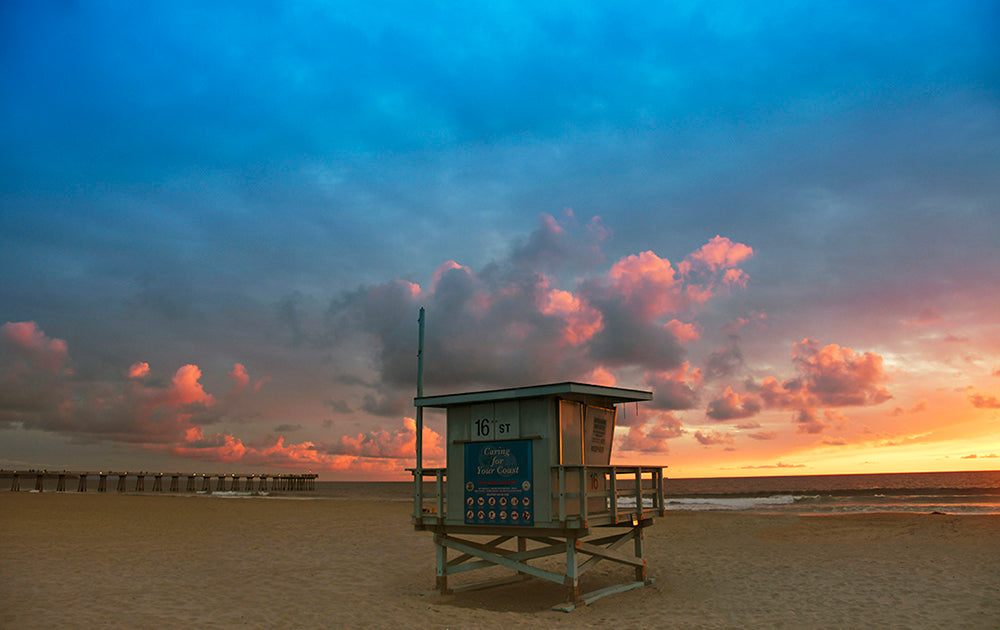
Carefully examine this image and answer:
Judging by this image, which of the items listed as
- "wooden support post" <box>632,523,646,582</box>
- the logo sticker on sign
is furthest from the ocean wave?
the logo sticker on sign

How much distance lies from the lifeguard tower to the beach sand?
102 centimetres

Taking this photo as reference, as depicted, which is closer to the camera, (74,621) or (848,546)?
(74,621)

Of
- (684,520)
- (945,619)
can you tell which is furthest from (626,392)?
(684,520)

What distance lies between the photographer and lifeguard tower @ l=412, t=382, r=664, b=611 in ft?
40.9

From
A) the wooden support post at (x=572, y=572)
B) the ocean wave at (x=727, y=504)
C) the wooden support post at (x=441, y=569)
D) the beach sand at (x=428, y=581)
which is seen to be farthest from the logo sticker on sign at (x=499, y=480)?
the ocean wave at (x=727, y=504)

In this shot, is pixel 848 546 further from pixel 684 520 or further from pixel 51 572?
pixel 51 572

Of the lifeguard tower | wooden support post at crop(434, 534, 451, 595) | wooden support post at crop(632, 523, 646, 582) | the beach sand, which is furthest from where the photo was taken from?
wooden support post at crop(632, 523, 646, 582)

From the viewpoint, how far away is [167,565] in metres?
16.8

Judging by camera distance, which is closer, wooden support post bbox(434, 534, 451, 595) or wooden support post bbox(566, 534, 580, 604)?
wooden support post bbox(566, 534, 580, 604)

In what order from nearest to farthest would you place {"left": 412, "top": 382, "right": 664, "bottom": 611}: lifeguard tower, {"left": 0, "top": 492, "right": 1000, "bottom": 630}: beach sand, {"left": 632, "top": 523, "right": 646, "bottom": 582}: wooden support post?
{"left": 0, "top": 492, "right": 1000, "bottom": 630}: beach sand → {"left": 412, "top": 382, "right": 664, "bottom": 611}: lifeguard tower → {"left": 632, "top": 523, "right": 646, "bottom": 582}: wooden support post

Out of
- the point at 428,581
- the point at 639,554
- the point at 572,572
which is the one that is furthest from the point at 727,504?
the point at 572,572

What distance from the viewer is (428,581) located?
15.8 m

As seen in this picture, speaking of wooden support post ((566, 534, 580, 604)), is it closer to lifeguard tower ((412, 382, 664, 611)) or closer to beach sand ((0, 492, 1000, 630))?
lifeguard tower ((412, 382, 664, 611))

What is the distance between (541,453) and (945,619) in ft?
25.3
